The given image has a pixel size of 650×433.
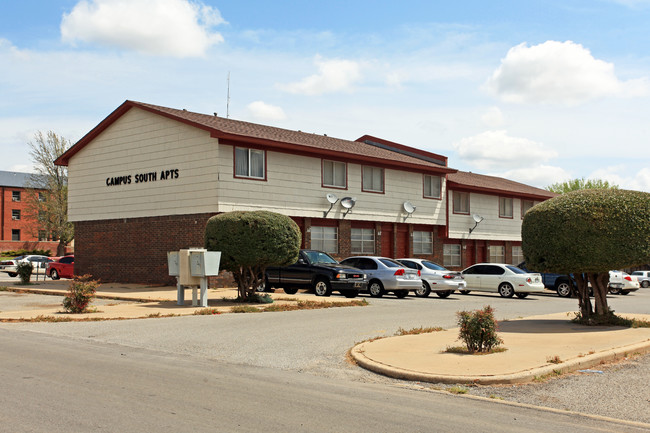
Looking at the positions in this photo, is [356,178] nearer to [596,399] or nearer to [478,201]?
[478,201]

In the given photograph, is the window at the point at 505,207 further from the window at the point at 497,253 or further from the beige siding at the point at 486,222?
the window at the point at 497,253

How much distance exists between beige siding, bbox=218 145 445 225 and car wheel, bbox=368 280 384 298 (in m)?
6.73

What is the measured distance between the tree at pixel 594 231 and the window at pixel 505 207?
3069cm

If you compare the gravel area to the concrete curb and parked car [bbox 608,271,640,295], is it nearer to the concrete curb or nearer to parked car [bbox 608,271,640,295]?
the concrete curb

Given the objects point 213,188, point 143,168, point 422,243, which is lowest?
point 422,243

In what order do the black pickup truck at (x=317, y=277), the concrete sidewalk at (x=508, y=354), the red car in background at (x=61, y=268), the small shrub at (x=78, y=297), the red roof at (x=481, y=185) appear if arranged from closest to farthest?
1. the concrete sidewalk at (x=508, y=354)
2. the small shrub at (x=78, y=297)
3. the black pickup truck at (x=317, y=277)
4. the red car in background at (x=61, y=268)
5. the red roof at (x=481, y=185)

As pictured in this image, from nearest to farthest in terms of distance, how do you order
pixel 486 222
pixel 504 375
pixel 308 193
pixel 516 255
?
pixel 504 375
pixel 308 193
pixel 486 222
pixel 516 255

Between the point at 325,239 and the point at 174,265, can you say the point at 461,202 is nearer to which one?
the point at 325,239

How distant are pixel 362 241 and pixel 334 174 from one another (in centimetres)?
399

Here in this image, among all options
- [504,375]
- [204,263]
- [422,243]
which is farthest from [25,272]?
[504,375]

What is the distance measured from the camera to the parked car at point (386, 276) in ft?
80.7

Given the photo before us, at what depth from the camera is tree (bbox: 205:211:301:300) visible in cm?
2031

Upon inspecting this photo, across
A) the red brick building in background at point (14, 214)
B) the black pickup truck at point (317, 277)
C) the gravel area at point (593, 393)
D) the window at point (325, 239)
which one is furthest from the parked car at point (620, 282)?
the red brick building in background at point (14, 214)

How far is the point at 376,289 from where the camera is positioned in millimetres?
25203
